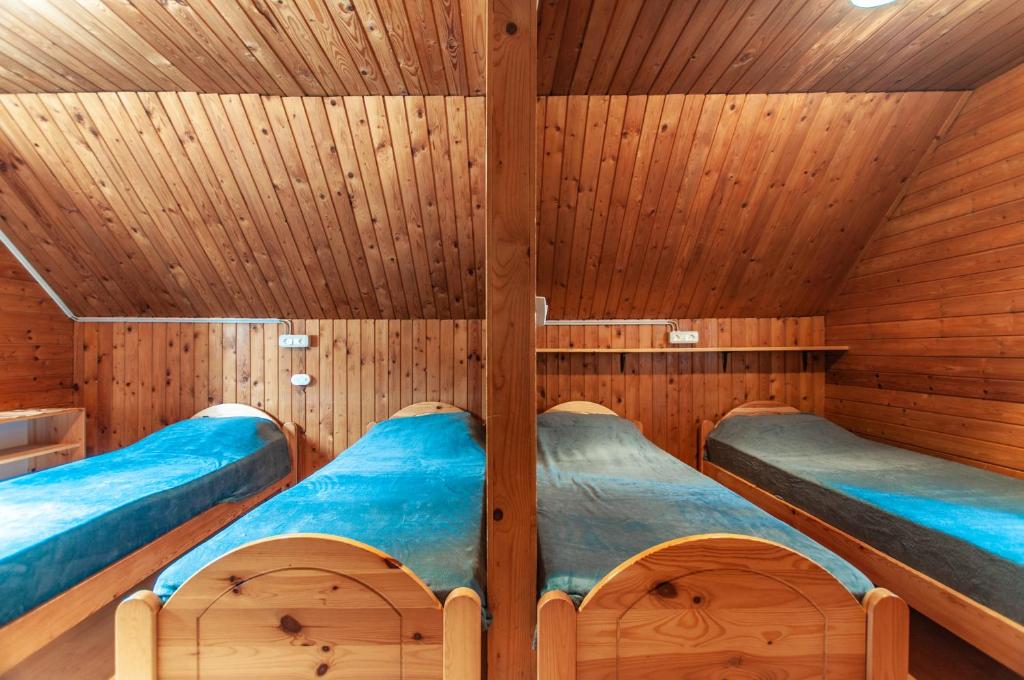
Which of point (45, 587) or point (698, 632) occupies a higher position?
point (698, 632)

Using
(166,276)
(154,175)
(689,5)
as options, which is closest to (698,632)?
(689,5)

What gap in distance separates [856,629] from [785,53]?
2.06 metres

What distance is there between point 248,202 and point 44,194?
116 centimetres

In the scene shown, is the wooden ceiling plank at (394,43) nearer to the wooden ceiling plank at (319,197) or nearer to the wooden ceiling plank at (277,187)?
the wooden ceiling plank at (319,197)

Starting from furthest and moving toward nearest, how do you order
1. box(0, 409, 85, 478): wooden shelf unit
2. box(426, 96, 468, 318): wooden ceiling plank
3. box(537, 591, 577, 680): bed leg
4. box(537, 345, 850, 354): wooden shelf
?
box(537, 345, 850, 354): wooden shelf
box(0, 409, 85, 478): wooden shelf unit
box(426, 96, 468, 318): wooden ceiling plank
box(537, 591, 577, 680): bed leg

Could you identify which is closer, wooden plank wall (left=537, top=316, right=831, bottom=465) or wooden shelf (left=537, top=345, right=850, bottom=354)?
wooden shelf (left=537, top=345, right=850, bottom=354)

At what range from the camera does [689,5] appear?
1.52 m

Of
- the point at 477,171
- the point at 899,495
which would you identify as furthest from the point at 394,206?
the point at 899,495

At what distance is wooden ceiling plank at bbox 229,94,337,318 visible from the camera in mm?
2074

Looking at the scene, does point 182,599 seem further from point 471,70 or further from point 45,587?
point 471,70

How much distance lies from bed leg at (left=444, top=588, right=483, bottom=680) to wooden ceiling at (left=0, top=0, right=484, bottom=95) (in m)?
1.89

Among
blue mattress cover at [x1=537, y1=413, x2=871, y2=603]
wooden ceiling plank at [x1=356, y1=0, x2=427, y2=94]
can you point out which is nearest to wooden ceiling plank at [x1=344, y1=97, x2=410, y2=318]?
wooden ceiling plank at [x1=356, y1=0, x2=427, y2=94]

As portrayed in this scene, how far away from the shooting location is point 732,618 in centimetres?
100

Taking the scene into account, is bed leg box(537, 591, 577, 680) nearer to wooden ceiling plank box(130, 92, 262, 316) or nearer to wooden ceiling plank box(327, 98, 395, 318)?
wooden ceiling plank box(327, 98, 395, 318)
